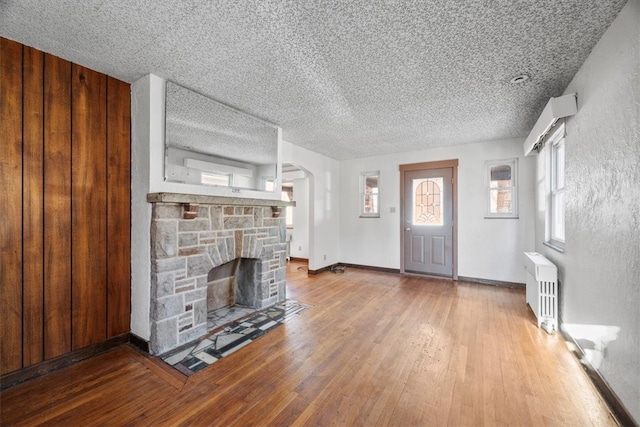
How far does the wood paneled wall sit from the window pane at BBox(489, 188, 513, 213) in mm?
5052

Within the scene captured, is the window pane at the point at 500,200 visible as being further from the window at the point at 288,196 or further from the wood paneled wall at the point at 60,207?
the wood paneled wall at the point at 60,207

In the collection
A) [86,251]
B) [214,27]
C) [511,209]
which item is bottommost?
[86,251]

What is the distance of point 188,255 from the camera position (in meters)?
→ 2.48

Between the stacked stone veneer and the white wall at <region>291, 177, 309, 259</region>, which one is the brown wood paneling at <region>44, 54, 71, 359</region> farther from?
the white wall at <region>291, 177, 309, 259</region>

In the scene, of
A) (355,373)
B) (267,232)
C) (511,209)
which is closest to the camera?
(355,373)

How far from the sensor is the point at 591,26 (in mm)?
1727

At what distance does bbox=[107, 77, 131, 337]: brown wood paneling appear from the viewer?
2.35 meters

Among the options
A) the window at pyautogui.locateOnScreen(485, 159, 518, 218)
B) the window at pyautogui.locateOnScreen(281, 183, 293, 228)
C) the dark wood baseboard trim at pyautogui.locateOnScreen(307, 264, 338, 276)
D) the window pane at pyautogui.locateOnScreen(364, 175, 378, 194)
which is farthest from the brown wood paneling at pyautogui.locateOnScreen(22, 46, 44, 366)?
the window at pyautogui.locateOnScreen(485, 159, 518, 218)

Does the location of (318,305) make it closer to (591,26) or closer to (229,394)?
(229,394)

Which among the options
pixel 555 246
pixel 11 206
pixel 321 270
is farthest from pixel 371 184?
pixel 11 206

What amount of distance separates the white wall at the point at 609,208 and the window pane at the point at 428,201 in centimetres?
250

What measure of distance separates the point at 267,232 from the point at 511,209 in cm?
387

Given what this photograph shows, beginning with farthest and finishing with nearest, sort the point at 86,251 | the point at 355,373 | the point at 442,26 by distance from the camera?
the point at 86,251 < the point at 355,373 < the point at 442,26

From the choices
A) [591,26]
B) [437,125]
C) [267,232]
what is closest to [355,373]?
[267,232]
